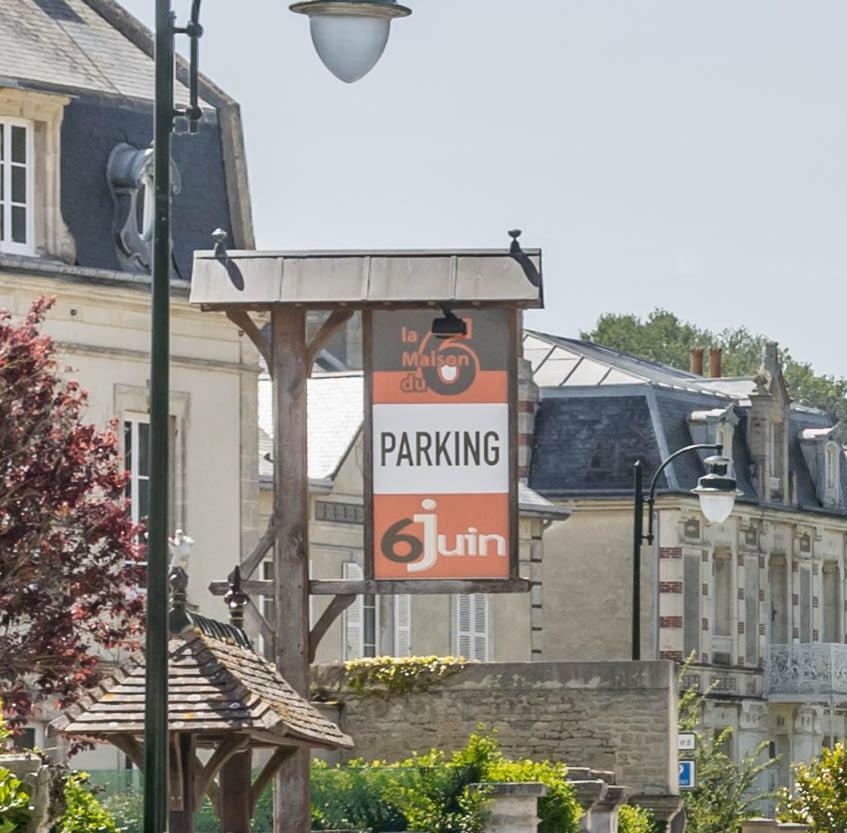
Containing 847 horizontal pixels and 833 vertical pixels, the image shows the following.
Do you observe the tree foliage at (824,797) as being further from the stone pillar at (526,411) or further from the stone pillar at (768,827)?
the stone pillar at (526,411)

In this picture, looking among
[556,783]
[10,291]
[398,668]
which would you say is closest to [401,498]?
[556,783]

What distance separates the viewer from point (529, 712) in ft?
107

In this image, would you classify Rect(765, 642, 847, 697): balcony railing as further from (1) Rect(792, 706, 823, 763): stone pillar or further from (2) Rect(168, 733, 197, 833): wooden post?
(2) Rect(168, 733, 197, 833): wooden post

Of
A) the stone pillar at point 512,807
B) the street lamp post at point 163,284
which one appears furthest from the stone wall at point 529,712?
the street lamp post at point 163,284

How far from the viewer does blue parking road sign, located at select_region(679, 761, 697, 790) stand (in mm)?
36000

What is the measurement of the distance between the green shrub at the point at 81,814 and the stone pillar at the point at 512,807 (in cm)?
670

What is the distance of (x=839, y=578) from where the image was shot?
64.4 m

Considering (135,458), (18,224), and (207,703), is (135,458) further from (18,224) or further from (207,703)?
(207,703)

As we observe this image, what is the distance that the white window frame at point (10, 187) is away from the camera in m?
34.6

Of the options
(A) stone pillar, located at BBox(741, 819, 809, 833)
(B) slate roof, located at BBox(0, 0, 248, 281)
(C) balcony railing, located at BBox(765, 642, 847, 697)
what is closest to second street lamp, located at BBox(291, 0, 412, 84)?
(B) slate roof, located at BBox(0, 0, 248, 281)

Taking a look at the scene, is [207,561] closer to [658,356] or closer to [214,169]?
[214,169]

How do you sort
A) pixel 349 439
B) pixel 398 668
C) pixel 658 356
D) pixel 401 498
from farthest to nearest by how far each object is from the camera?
pixel 658 356 < pixel 349 439 < pixel 398 668 < pixel 401 498

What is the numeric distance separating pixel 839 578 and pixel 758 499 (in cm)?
479

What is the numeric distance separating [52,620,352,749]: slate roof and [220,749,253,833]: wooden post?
29.9 inches
